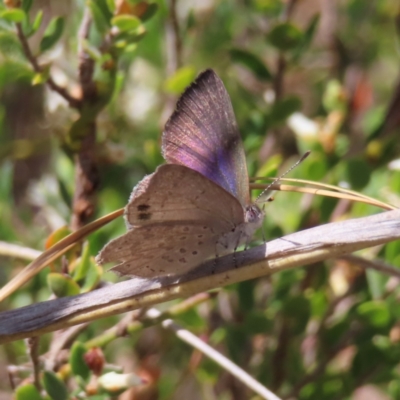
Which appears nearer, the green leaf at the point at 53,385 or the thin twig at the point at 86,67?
the green leaf at the point at 53,385

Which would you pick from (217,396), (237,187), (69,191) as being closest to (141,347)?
(217,396)

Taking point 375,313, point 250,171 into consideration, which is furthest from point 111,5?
point 375,313

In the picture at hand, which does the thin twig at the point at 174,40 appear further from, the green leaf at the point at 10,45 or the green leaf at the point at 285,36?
the green leaf at the point at 10,45

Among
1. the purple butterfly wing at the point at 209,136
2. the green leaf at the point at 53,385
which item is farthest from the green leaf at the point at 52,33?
the green leaf at the point at 53,385

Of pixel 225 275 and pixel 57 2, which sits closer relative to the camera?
pixel 225 275

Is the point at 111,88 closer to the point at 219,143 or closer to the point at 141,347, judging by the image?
the point at 219,143

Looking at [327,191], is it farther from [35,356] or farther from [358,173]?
[35,356]
